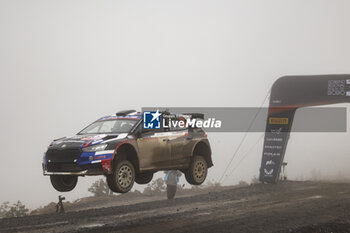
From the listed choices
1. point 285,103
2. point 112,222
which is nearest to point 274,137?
point 285,103

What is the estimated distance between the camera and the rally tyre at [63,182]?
10.6m

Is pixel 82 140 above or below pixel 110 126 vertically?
below

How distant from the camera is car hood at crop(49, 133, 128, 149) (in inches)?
405

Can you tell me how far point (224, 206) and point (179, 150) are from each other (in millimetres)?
11223

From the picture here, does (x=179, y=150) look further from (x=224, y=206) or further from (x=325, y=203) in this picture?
(x=325, y=203)

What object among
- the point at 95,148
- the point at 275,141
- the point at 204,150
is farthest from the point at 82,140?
the point at 275,141

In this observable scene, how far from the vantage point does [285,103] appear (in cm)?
2608

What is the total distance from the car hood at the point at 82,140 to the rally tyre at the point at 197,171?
2.09 m

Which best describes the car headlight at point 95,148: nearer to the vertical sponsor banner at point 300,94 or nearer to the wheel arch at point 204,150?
the wheel arch at point 204,150

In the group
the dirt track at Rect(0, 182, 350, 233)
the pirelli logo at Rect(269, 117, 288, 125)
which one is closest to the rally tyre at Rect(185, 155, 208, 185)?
the dirt track at Rect(0, 182, 350, 233)

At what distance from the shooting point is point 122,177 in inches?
417

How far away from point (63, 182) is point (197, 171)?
128 inches

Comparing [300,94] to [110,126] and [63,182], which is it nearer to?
Answer: [110,126]

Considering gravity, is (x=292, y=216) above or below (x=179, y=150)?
below
